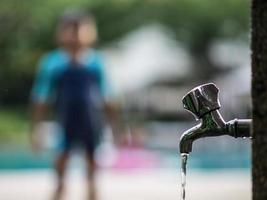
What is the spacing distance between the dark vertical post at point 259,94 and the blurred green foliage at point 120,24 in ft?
132

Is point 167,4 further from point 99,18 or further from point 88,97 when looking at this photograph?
point 88,97

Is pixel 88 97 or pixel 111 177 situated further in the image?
pixel 111 177

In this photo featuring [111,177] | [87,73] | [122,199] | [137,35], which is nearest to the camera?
[87,73]

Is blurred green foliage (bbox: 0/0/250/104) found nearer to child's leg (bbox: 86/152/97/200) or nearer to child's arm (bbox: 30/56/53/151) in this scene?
child's arm (bbox: 30/56/53/151)

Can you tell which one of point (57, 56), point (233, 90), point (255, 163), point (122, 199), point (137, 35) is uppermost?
point (137, 35)

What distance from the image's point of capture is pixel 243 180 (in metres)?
13.3

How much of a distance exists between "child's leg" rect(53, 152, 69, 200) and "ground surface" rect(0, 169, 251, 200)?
1556mm

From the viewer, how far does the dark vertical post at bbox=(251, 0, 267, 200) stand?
190cm

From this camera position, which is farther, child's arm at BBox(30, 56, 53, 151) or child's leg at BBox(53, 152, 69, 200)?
child's arm at BBox(30, 56, 53, 151)

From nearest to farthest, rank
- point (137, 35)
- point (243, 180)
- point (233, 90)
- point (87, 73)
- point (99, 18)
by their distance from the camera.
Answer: point (87, 73)
point (243, 180)
point (233, 90)
point (137, 35)
point (99, 18)

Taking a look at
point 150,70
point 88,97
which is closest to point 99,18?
point 150,70

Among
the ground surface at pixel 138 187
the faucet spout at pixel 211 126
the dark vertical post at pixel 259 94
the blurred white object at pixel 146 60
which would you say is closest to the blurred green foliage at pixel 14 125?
the blurred white object at pixel 146 60

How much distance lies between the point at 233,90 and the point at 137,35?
6562 mm

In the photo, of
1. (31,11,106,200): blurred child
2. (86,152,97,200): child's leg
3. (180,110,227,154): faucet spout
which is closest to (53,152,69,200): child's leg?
(31,11,106,200): blurred child
